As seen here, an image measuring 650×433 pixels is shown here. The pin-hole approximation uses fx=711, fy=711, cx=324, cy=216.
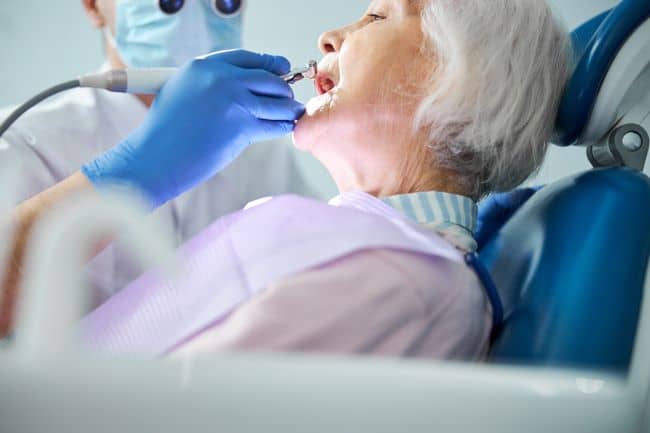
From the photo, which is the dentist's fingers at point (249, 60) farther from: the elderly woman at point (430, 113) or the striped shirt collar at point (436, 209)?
the striped shirt collar at point (436, 209)

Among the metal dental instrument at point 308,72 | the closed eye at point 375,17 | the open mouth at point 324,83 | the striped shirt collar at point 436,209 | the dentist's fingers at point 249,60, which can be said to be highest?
the closed eye at point 375,17

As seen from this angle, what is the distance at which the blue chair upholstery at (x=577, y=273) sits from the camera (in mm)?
848

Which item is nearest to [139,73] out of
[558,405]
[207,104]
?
[207,104]

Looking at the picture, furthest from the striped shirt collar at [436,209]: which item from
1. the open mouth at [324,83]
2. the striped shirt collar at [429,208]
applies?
the open mouth at [324,83]

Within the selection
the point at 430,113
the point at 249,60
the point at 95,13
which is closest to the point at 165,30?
the point at 95,13

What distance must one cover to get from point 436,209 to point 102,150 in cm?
89

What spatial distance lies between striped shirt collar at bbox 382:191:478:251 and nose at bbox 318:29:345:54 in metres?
0.33

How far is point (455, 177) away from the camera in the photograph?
1.32 meters

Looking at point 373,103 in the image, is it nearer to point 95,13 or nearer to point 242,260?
point 242,260

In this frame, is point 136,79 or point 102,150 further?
point 102,150

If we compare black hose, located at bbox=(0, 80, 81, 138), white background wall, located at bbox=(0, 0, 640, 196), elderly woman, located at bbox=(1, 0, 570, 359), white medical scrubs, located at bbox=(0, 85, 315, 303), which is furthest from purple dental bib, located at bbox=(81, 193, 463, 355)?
white background wall, located at bbox=(0, 0, 640, 196)

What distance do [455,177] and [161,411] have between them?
935 millimetres

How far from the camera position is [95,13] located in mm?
1895

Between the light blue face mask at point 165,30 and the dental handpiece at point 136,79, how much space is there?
423 mm
